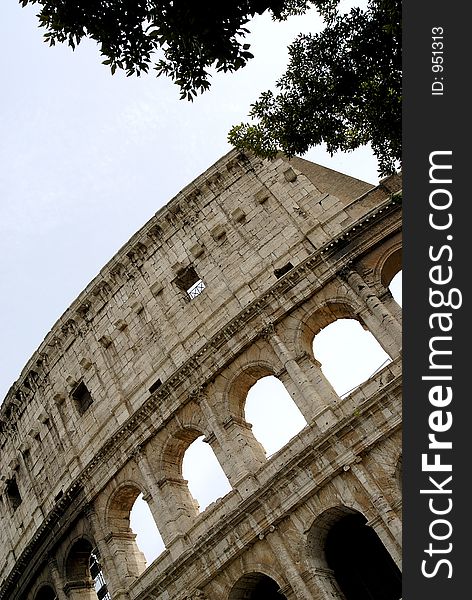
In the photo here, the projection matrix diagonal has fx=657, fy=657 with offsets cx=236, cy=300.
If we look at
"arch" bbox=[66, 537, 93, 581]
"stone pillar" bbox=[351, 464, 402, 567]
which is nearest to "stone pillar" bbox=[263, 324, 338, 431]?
"stone pillar" bbox=[351, 464, 402, 567]

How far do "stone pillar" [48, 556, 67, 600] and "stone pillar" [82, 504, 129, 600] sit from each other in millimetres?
244

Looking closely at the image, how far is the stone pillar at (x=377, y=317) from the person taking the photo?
14.9 meters

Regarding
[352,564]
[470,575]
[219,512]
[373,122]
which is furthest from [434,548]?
[219,512]

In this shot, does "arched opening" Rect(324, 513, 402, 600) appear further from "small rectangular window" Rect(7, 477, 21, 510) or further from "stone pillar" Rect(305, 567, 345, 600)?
"small rectangular window" Rect(7, 477, 21, 510)

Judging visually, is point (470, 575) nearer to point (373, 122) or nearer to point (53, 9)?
point (373, 122)

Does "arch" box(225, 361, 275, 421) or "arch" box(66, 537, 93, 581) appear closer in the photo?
"arch" box(225, 361, 275, 421)

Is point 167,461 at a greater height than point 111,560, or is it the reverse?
point 167,461

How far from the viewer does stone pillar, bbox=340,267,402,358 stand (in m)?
14.9

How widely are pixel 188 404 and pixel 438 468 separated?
39.3ft

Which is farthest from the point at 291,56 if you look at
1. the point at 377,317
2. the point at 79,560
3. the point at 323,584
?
the point at 79,560

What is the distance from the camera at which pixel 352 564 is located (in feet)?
47.0

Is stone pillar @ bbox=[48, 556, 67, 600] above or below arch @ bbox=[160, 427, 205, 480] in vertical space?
below

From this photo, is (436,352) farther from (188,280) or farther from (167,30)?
(188,280)

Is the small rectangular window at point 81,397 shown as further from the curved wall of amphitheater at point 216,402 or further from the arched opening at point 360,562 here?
the arched opening at point 360,562
